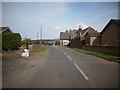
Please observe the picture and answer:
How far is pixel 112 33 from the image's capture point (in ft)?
79.8

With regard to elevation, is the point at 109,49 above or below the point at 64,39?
below

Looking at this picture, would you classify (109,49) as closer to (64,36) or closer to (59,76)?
(59,76)

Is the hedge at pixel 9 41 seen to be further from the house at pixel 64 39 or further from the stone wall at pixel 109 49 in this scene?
the house at pixel 64 39

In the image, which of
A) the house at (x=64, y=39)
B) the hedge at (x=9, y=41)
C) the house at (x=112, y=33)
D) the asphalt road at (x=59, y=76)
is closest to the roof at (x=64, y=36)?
the house at (x=64, y=39)

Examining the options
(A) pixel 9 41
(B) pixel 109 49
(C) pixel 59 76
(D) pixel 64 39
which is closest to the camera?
(C) pixel 59 76

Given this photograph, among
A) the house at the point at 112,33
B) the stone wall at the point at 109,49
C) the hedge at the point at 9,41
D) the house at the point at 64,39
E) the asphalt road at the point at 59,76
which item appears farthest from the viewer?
the house at the point at 64,39

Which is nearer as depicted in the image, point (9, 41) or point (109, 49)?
point (9, 41)

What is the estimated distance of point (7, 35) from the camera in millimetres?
19156

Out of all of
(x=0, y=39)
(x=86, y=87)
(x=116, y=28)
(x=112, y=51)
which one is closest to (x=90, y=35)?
(x=116, y=28)

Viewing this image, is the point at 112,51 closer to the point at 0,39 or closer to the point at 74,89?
the point at 74,89

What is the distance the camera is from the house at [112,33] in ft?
74.2

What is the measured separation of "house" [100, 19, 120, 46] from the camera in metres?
22.6

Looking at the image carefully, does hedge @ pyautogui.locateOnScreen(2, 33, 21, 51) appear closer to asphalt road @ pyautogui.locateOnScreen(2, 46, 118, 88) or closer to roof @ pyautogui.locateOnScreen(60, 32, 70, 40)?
asphalt road @ pyautogui.locateOnScreen(2, 46, 118, 88)

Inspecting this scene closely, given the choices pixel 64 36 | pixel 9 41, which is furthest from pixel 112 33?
pixel 64 36
